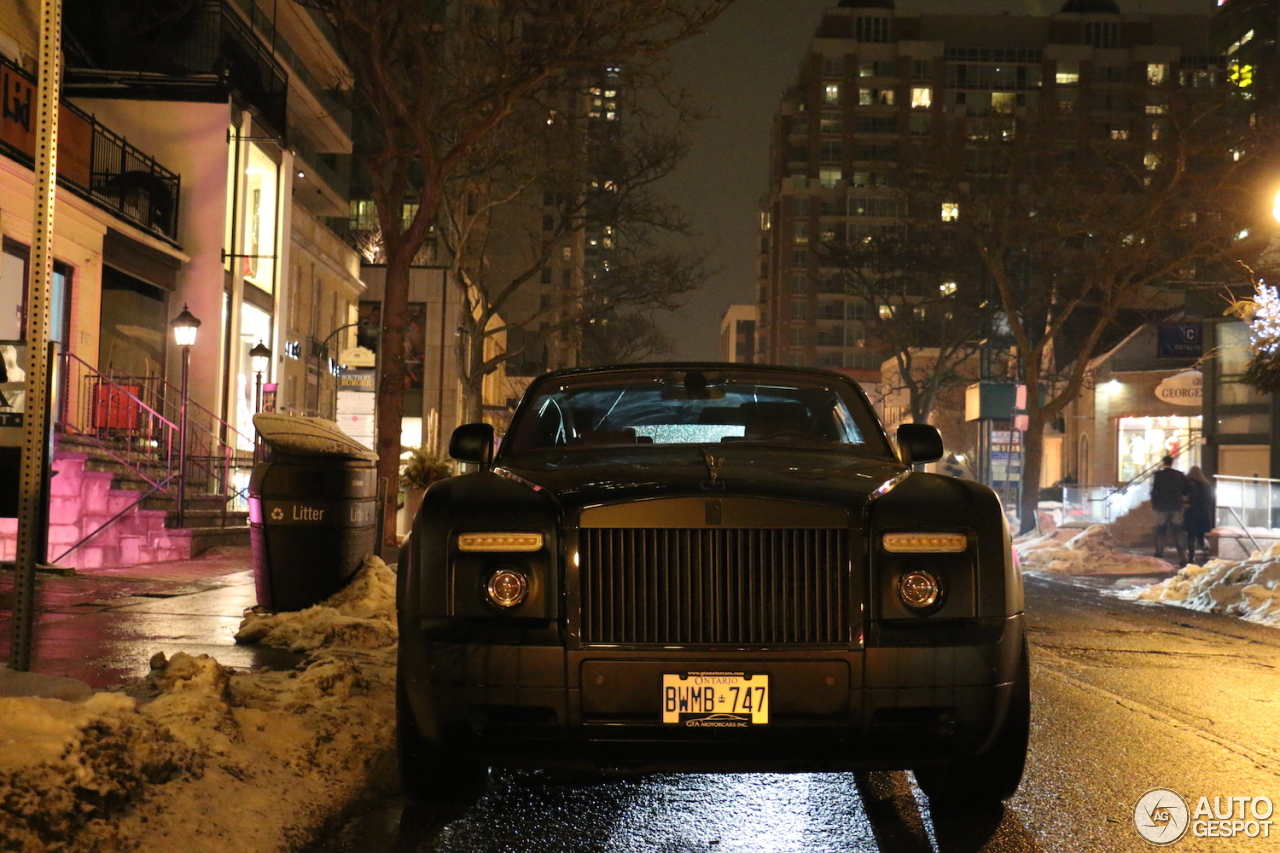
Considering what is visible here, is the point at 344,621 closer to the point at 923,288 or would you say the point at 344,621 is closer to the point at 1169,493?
the point at 1169,493

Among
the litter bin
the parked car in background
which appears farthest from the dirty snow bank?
the litter bin

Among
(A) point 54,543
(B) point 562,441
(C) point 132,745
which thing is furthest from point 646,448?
(A) point 54,543

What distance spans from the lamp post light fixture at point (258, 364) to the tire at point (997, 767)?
23672 millimetres

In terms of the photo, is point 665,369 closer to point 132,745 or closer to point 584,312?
point 132,745

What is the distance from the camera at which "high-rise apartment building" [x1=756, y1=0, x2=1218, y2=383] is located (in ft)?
454

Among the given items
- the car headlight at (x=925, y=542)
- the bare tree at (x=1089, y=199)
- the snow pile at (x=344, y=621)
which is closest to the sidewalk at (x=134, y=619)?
the snow pile at (x=344, y=621)

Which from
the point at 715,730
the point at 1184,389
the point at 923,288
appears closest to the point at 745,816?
the point at 715,730

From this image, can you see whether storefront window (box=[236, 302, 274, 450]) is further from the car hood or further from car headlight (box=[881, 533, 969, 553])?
car headlight (box=[881, 533, 969, 553])

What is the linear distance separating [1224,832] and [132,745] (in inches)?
152

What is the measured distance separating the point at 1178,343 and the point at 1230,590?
24299 mm

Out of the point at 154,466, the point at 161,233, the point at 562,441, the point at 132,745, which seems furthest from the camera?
the point at 161,233

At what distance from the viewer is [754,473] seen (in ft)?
15.1

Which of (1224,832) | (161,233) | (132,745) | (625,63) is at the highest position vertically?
(625,63)

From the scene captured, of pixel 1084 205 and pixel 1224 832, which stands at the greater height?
pixel 1084 205
